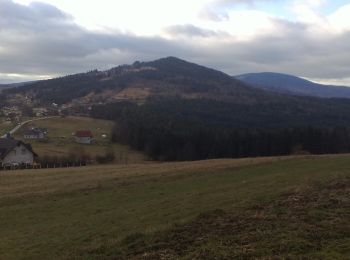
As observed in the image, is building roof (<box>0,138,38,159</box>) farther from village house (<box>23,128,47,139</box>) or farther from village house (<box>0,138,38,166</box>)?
village house (<box>23,128,47,139</box>)

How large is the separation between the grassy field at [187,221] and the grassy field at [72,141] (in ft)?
232

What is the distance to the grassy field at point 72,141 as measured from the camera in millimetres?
104494

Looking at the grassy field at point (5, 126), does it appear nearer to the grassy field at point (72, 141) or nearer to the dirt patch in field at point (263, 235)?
the grassy field at point (72, 141)

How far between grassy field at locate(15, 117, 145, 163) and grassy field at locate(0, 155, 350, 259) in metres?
70.7

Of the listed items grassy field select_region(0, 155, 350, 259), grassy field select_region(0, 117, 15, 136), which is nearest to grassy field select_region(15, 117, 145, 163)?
grassy field select_region(0, 117, 15, 136)

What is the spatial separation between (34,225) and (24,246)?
4.68m

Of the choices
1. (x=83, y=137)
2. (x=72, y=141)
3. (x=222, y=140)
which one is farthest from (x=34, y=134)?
(x=222, y=140)

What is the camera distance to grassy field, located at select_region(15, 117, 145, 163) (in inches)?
4114

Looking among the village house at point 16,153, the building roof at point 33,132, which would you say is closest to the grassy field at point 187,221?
Result: the village house at point 16,153

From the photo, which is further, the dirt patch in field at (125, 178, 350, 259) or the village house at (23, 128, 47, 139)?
the village house at (23, 128, 47, 139)

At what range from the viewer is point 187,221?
15281 millimetres

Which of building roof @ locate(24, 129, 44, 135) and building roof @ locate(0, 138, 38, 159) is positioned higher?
building roof @ locate(24, 129, 44, 135)

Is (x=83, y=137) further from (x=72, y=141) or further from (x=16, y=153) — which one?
(x=16, y=153)

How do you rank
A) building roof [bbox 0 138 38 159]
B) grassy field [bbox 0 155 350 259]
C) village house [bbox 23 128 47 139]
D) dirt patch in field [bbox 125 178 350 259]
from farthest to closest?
village house [bbox 23 128 47 139], building roof [bbox 0 138 38 159], grassy field [bbox 0 155 350 259], dirt patch in field [bbox 125 178 350 259]
